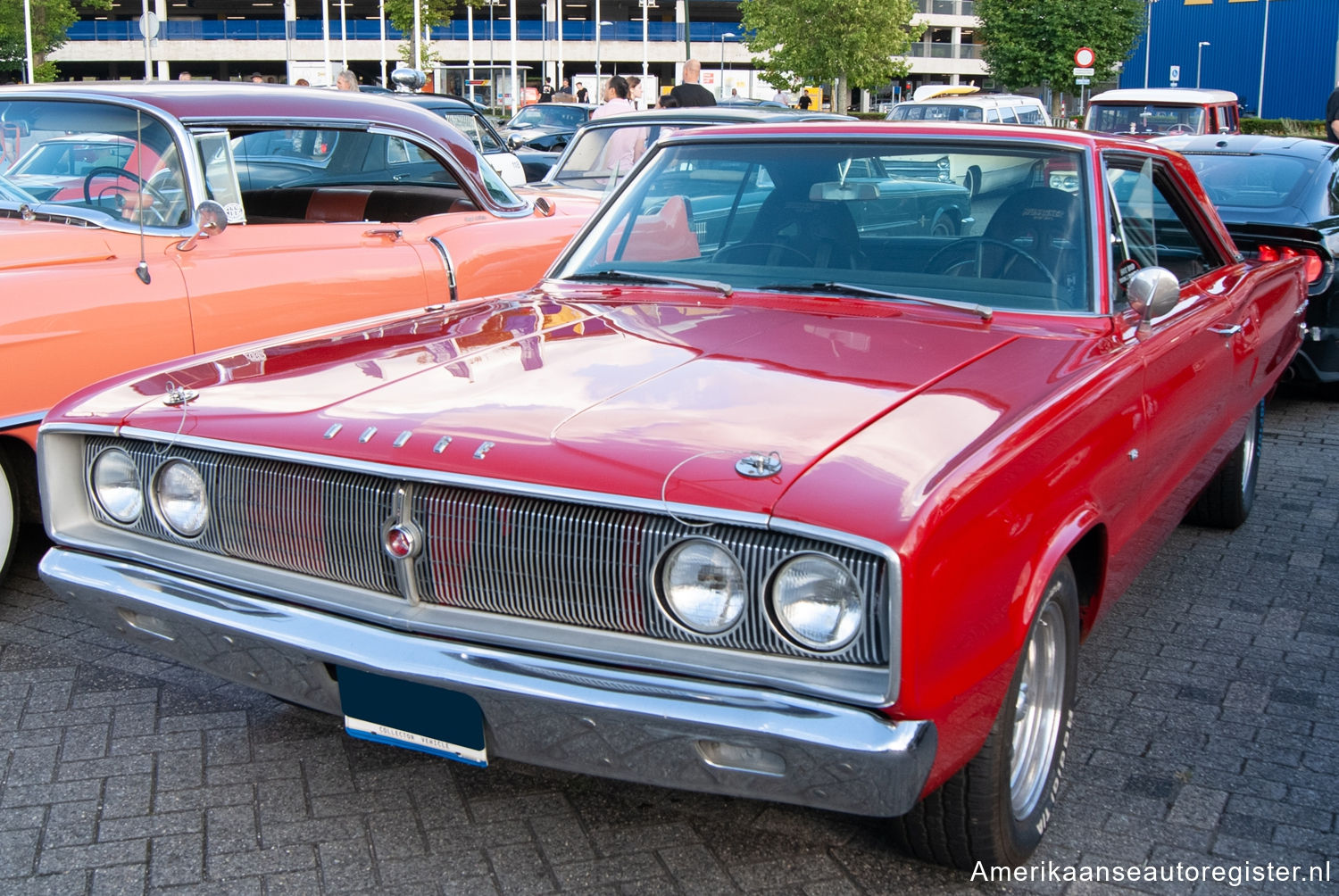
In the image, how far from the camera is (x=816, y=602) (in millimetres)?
2246

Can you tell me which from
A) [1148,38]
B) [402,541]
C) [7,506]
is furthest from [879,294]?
[1148,38]

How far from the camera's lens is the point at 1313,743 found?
3375mm

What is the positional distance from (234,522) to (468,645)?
2.17 feet

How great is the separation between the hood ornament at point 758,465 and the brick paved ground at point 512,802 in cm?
95

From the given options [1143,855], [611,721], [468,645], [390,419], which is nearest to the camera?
[611,721]

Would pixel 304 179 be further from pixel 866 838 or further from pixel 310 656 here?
pixel 866 838

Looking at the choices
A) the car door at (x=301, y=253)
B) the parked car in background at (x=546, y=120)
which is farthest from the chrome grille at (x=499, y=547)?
the parked car in background at (x=546, y=120)

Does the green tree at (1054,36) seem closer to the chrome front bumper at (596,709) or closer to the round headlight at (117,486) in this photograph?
the round headlight at (117,486)

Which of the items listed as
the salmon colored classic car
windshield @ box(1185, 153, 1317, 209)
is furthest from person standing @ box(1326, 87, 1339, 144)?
the salmon colored classic car

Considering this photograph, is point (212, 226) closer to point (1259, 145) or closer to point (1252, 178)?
point (1252, 178)

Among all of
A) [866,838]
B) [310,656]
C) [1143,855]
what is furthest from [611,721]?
[1143,855]

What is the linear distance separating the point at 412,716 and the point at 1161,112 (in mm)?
17874

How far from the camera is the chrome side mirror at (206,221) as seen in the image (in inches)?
186

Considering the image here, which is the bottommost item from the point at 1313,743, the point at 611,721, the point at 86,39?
the point at 1313,743
